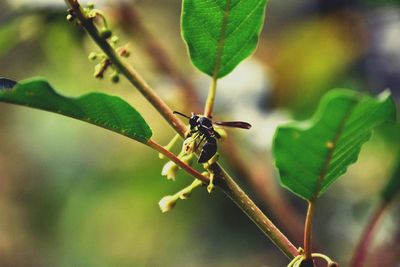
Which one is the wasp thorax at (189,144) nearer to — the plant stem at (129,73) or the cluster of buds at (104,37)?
the plant stem at (129,73)

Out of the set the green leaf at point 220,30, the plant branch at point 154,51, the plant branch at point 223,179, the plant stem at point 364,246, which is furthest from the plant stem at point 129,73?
the plant branch at point 154,51

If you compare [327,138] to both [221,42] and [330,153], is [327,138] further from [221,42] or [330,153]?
[221,42]

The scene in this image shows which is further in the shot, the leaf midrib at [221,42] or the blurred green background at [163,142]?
the blurred green background at [163,142]

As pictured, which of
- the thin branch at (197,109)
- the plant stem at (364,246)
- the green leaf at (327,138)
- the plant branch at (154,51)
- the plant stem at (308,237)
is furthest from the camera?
the plant branch at (154,51)

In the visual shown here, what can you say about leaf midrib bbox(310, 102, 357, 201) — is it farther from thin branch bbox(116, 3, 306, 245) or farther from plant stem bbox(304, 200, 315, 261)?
thin branch bbox(116, 3, 306, 245)

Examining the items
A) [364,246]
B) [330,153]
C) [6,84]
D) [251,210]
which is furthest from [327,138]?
[364,246]

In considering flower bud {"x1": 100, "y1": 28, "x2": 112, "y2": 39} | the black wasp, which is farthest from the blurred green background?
flower bud {"x1": 100, "y1": 28, "x2": 112, "y2": 39}

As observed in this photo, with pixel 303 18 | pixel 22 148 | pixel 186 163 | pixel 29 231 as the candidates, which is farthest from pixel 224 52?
pixel 22 148
